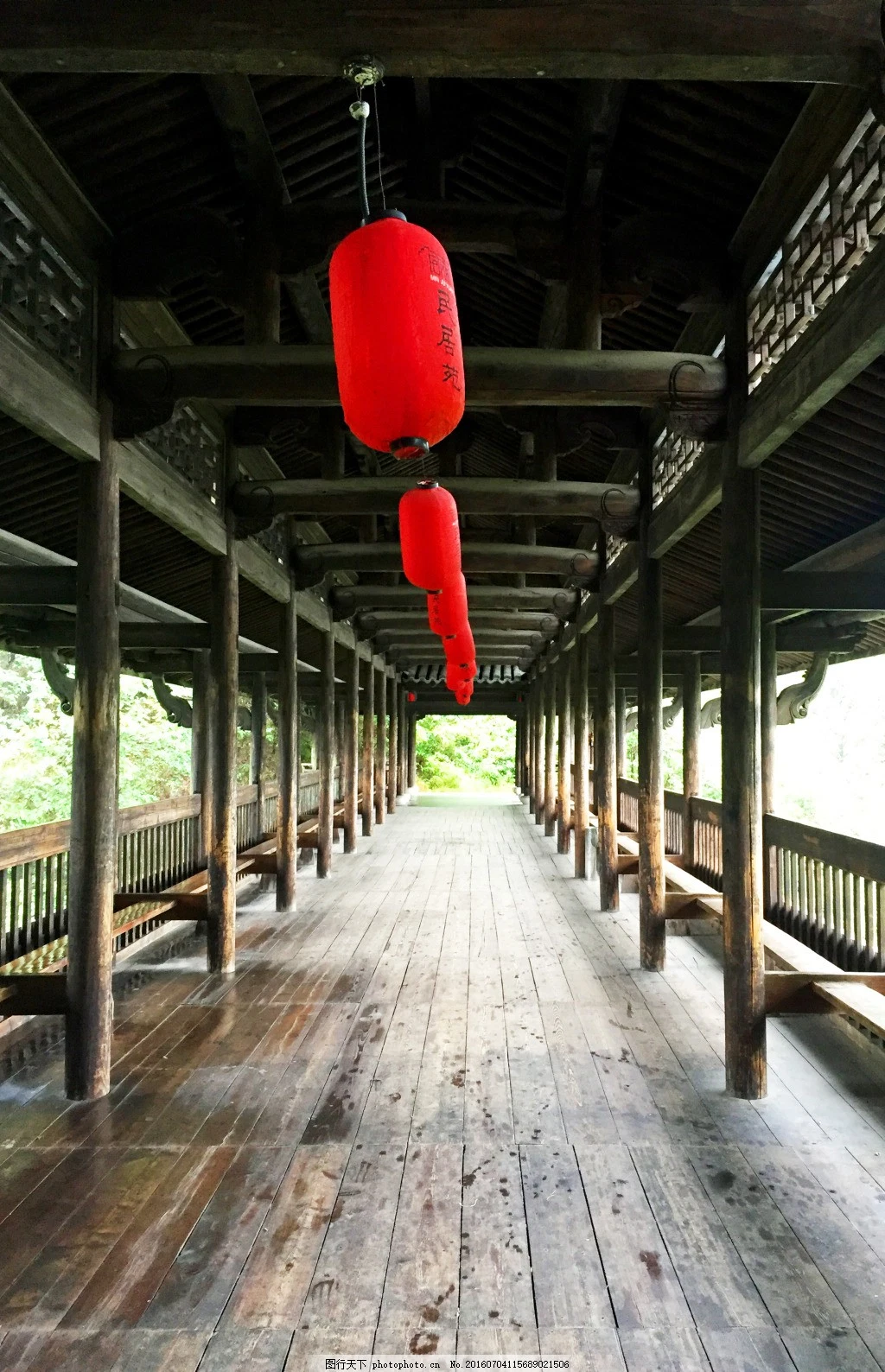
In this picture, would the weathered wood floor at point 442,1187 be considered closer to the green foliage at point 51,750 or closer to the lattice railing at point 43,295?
the lattice railing at point 43,295

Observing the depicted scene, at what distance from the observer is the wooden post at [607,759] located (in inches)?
332

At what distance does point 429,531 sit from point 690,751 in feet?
22.8

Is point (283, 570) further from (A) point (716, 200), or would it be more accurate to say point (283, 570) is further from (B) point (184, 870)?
(A) point (716, 200)

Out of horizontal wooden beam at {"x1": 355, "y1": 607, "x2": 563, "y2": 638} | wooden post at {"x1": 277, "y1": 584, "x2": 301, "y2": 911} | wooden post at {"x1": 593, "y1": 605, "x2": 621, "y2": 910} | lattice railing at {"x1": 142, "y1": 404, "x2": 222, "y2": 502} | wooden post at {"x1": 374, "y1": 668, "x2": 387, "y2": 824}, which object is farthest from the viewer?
wooden post at {"x1": 374, "y1": 668, "x2": 387, "y2": 824}

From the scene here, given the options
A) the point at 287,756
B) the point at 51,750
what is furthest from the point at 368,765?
the point at 51,750

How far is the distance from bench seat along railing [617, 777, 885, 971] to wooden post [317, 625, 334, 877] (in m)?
5.02

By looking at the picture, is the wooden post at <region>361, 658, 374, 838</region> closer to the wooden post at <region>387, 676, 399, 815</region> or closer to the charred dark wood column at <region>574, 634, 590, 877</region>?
the wooden post at <region>387, 676, 399, 815</region>

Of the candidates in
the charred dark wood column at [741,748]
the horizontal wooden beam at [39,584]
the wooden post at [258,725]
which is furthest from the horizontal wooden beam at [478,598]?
the charred dark wood column at [741,748]

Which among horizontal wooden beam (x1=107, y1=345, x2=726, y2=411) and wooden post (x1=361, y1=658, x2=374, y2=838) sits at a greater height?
horizontal wooden beam (x1=107, y1=345, x2=726, y2=411)

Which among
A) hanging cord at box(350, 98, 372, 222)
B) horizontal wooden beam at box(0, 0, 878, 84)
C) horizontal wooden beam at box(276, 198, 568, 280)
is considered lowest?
hanging cord at box(350, 98, 372, 222)

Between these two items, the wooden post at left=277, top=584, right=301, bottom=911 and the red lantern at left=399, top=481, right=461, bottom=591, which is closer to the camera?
the red lantern at left=399, top=481, right=461, bottom=591

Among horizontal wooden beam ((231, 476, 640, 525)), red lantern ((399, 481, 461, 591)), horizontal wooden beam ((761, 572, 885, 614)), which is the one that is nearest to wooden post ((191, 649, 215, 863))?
horizontal wooden beam ((231, 476, 640, 525))

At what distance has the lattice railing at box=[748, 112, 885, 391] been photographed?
9.94ft

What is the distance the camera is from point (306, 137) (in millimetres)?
3982
